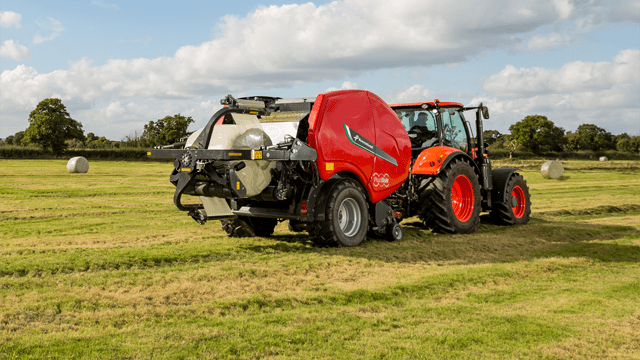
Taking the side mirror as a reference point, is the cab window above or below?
below

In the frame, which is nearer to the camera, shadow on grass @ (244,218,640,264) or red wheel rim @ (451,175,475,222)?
shadow on grass @ (244,218,640,264)

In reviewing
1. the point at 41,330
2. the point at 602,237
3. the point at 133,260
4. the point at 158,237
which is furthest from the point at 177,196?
the point at 602,237

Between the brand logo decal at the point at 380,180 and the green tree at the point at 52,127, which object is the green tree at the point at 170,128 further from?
the brand logo decal at the point at 380,180

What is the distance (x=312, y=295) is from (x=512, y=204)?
7.26 metres

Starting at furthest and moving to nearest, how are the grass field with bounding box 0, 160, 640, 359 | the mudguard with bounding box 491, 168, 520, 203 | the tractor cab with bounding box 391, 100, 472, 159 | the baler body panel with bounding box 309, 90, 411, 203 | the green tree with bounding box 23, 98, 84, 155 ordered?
the green tree with bounding box 23, 98, 84, 155
the mudguard with bounding box 491, 168, 520, 203
the tractor cab with bounding box 391, 100, 472, 159
the baler body panel with bounding box 309, 90, 411, 203
the grass field with bounding box 0, 160, 640, 359

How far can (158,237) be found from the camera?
30.3ft

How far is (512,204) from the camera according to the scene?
38.3 ft

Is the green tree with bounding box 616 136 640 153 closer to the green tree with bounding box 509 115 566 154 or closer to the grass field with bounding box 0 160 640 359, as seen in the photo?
the green tree with bounding box 509 115 566 154

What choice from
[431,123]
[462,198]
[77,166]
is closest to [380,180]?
[431,123]

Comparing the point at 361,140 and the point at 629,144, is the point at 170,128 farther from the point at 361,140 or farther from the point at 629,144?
the point at 629,144

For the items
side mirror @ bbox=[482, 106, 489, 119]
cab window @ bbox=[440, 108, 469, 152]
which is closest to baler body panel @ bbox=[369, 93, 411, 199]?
cab window @ bbox=[440, 108, 469, 152]

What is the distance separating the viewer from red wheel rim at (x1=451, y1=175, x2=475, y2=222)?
10.5 meters

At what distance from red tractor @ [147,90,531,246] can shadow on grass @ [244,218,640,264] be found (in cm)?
29

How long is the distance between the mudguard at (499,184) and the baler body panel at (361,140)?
9.95 feet
